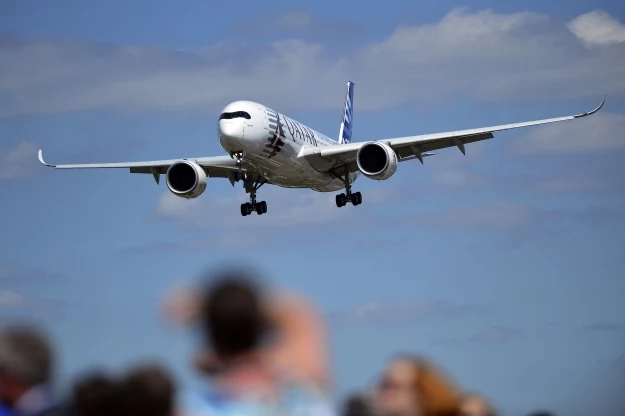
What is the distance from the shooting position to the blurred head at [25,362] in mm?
5566

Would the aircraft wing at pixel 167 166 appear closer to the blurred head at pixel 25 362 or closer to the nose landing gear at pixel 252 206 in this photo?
the nose landing gear at pixel 252 206

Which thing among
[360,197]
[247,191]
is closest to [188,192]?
[247,191]

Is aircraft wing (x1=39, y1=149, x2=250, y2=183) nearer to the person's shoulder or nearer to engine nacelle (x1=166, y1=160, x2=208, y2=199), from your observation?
engine nacelle (x1=166, y1=160, x2=208, y2=199)

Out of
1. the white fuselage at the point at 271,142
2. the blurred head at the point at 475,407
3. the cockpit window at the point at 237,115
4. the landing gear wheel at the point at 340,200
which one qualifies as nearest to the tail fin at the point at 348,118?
the landing gear wheel at the point at 340,200

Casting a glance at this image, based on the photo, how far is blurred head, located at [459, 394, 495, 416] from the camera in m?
6.20

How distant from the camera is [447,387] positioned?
5.96 meters

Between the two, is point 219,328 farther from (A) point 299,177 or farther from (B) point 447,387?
(A) point 299,177

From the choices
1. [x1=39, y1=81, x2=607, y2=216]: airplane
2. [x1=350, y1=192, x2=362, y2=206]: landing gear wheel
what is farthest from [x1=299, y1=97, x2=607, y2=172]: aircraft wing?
[x1=350, y1=192, x2=362, y2=206]: landing gear wheel

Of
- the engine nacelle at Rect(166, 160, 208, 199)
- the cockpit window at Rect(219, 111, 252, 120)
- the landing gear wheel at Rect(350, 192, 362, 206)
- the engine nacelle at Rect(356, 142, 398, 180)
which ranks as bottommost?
the landing gear wheel at Rect(350, 192, 362, 206)

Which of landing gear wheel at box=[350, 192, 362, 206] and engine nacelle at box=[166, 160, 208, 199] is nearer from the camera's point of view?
engine nacelle at box=[166, 160, 208, 199]

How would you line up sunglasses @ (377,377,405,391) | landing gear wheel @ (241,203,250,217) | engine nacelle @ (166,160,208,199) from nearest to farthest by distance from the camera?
sunglasses @ (377,377,405,391) → engine nacelle @ (166,160,208,199) → landing gear wheel @ (241,203,250,217)

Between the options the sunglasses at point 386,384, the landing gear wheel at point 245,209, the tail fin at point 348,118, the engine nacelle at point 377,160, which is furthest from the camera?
the tail fin at point 348,118

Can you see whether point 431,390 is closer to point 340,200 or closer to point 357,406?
point 357,406

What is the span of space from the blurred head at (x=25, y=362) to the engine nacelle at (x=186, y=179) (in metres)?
34.7
